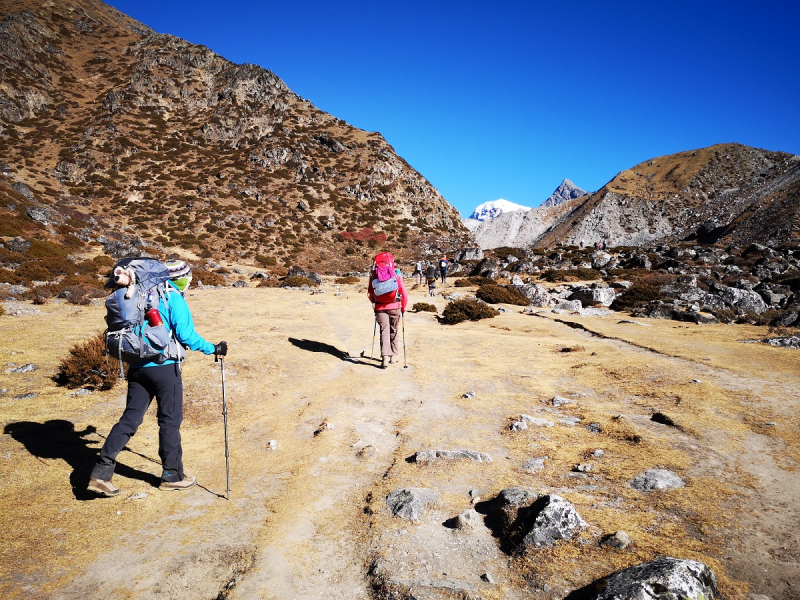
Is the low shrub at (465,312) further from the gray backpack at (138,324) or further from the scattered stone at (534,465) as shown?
the gray backpack at (138,324)

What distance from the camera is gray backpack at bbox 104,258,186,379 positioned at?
402 cm

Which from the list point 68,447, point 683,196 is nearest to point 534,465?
point 68,447

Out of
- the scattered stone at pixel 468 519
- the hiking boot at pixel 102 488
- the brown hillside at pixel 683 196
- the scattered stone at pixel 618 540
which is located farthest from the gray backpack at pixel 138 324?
the brown hillside at pixel 683 196

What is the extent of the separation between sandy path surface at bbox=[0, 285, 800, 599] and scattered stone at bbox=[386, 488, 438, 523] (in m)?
0.11

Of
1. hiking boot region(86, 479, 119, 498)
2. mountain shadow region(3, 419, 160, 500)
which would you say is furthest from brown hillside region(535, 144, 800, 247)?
hiking boot region(86, 479, 119, 498)

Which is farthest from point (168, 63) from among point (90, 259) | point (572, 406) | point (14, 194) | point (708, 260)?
point (572, 406)

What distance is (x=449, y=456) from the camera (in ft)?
16.6

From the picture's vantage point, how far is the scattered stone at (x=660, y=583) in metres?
2.44

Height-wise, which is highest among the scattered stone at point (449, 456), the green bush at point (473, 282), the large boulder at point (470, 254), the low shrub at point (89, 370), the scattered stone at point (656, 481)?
the large boulder at point (470, 254)

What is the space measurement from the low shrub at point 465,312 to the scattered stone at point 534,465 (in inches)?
417

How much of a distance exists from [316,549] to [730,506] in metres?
3.71

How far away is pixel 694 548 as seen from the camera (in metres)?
3.18

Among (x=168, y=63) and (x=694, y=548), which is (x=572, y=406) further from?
(x=168, y=63)

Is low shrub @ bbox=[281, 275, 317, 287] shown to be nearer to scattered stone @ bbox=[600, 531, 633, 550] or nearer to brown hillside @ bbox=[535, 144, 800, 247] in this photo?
scattered stone @ bbox=[600, 531, 633, 550]
